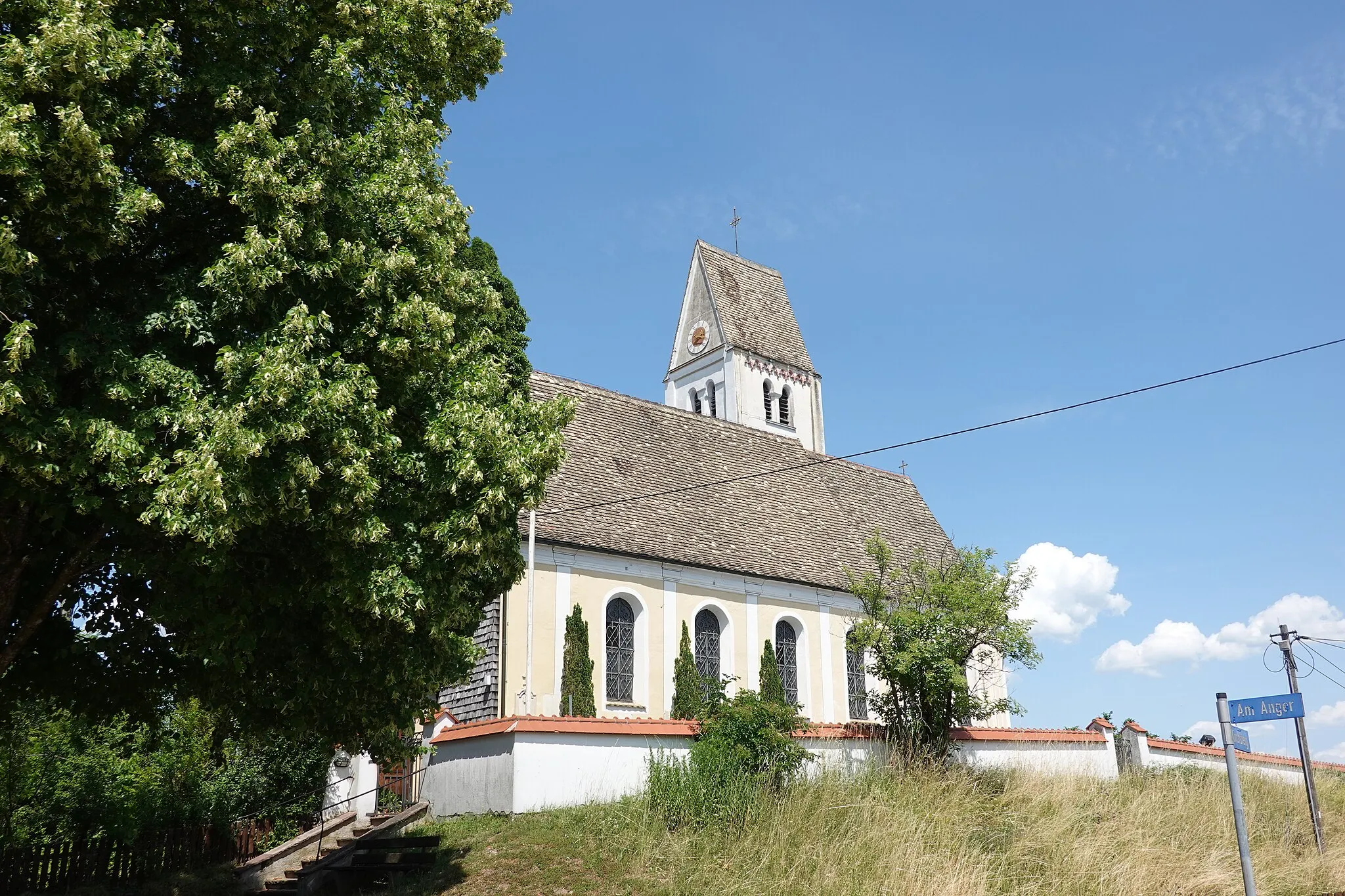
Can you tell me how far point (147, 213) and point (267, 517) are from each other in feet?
11.4

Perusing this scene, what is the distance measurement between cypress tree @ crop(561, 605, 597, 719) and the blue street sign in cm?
1282

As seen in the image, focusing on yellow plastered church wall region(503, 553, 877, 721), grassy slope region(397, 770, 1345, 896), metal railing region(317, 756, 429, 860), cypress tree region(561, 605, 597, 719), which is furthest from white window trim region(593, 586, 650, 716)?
grassy slope region(397, 770, 1345, 896)

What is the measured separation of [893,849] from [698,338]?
123 feet

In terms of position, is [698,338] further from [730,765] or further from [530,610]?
[730,765]

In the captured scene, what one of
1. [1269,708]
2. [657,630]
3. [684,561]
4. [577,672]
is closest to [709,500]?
[684,561]

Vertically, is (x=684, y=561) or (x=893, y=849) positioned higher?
(x=684, y=561)

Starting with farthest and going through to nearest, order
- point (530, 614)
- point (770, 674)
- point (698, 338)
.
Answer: point (698, 338) → point (770, 674) → point (530, 614)

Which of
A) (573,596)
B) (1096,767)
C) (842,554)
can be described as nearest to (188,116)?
(573,596)

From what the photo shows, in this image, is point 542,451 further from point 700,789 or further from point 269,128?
point 700,789

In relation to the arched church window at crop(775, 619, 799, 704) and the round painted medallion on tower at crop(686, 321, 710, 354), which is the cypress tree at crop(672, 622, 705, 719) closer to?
the arched church window at crop(775, 619, 799, 704)

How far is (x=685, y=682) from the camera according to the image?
23953mm

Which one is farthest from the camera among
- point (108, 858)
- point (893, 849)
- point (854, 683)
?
point (854, 683)

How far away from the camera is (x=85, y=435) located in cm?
898

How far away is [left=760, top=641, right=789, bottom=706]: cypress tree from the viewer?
83.0ft
